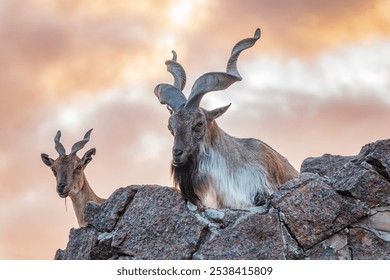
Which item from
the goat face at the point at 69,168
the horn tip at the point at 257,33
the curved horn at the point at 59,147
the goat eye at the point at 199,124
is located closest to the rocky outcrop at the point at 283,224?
the goat eye at the point at 199,124

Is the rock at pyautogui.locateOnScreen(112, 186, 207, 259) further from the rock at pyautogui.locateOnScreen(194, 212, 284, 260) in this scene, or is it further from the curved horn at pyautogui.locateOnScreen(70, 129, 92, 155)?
the curved horn at pyautogui.locateOnScreen(70, 129, 92, 155)

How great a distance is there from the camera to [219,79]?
49.0 feet

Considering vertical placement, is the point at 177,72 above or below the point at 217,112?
above

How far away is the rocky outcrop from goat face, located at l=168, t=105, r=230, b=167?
43.2 inches

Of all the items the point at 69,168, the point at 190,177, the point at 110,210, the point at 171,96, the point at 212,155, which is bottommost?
the point at 110,210

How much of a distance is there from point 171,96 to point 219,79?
2.90ft

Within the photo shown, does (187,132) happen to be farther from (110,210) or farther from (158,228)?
(158,228)

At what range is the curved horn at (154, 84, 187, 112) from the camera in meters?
14.6

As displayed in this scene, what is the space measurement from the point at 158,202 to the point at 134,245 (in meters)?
0.76

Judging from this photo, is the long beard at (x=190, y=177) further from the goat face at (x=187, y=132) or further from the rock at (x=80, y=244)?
the rock at (x=80, y=244)

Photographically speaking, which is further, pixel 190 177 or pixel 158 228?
pixel 190 177

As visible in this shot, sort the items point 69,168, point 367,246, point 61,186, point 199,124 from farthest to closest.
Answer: point 69,168, point 61,186, point 199,124, point 367,246

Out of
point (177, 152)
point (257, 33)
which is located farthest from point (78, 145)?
point (177, 152)
